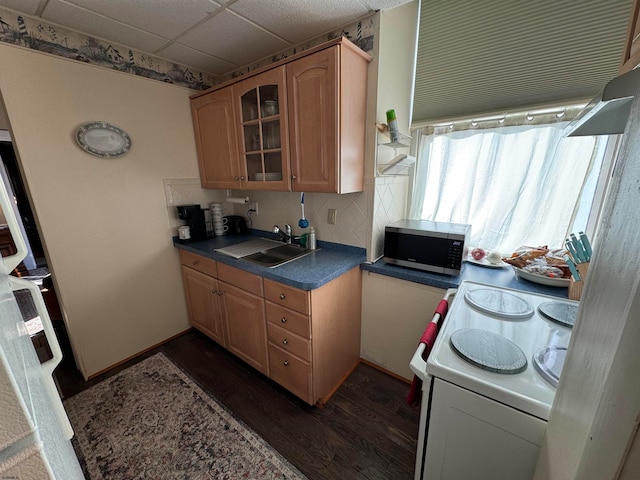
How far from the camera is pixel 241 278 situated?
5.66 ft

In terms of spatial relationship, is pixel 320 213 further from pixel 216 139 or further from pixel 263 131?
pixel 216 139

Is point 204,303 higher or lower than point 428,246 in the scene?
lower

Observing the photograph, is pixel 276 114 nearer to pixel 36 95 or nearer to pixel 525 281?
pixel 36 95

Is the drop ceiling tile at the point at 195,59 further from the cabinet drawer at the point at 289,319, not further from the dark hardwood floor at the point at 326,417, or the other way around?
the dark hardwood floor at the point at 326,417

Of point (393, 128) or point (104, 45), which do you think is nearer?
point (393, 128)

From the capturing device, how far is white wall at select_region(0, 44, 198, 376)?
152 cm

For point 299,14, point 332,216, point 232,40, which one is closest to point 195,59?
point 232,40

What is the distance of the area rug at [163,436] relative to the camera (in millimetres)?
1283

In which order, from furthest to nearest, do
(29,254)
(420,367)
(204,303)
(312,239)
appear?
(29,254) → (204,303) → (312,239) → (420,367)

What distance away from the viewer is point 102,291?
73.5 inches

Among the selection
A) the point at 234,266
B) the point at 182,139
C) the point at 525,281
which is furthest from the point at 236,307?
the point at 525,281

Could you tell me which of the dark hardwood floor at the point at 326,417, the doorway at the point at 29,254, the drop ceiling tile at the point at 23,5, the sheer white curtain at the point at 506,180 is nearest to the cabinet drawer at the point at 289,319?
the dark hardwood floor at the point at 326,417

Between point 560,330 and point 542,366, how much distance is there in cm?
30

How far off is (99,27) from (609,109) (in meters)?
2.42
